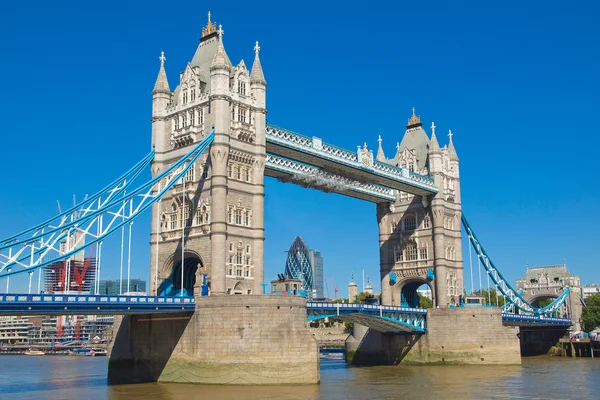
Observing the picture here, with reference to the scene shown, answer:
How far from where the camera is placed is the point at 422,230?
255ft

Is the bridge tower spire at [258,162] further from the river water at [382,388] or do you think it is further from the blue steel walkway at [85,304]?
the river water at [382,388]

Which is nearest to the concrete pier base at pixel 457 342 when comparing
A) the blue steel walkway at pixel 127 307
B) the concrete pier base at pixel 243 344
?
the blue steel walkway at pixel 127 307

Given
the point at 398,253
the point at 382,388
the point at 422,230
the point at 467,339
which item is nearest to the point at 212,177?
the point at 382,388

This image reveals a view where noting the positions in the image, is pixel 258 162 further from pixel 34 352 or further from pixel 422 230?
pixel 34 352

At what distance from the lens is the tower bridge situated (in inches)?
1793

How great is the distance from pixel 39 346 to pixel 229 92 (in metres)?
125

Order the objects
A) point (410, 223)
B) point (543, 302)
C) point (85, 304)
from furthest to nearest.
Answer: point (543, 302) → point (410, 223) → point (85, 304)

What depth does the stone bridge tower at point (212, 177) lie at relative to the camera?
51.8 m

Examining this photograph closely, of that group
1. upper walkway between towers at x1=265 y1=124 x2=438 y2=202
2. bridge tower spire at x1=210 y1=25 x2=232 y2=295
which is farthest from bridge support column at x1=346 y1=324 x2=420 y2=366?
bridge tower spire at x1=210 y1=25 x2=232 y2=295

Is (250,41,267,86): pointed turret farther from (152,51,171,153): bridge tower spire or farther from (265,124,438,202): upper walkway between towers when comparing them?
(152,51,171,153): bridge tower spire

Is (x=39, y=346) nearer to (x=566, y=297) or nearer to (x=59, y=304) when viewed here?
(x=566, y=297)

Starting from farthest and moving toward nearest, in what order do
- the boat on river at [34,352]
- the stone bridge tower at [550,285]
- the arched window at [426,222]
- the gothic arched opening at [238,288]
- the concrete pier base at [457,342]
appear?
the boat on river at [34,352], the stone bridge tower at [550,285], the arched window at [426,222], the concrete pier base at [457,342], the gothic arched opening at [238,288]

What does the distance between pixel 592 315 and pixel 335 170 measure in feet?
206

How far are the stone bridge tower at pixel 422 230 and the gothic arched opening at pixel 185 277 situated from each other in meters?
29.6
